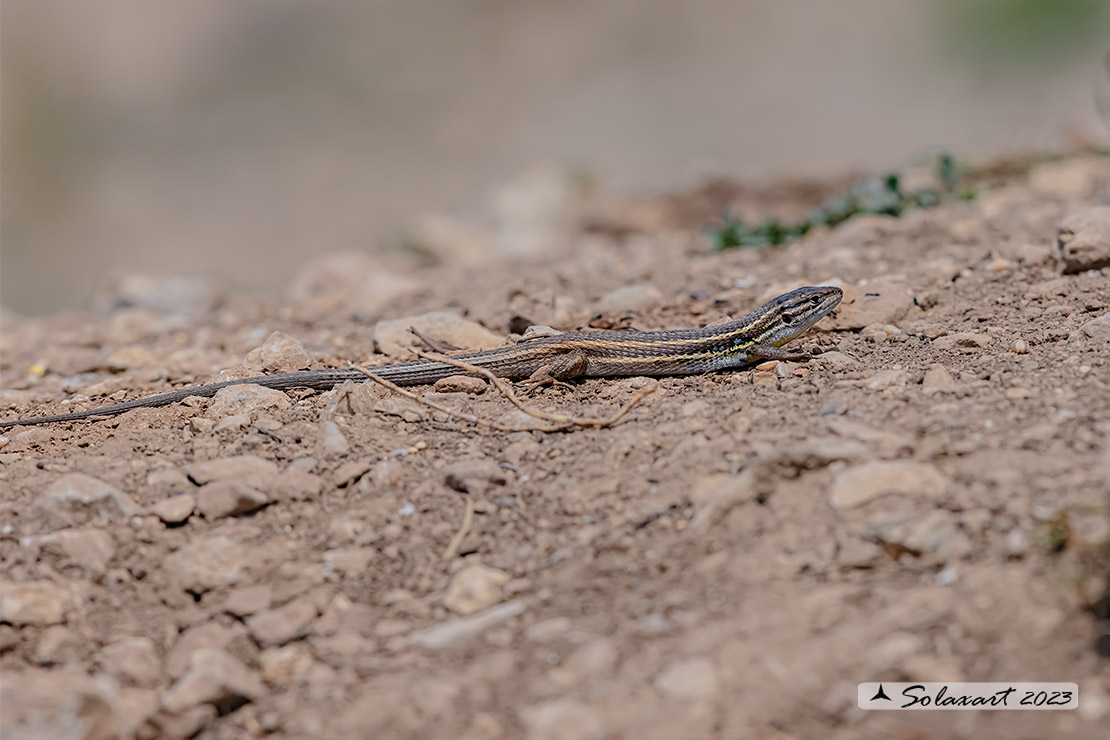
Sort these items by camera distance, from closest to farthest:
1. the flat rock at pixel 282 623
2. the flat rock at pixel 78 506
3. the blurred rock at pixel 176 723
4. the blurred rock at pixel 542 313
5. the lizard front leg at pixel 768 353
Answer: the blurred rock at pixel 176 723 < the flat rock at pixel 282 623 < the flat rock at pixel 78 506 < the lizard front leg at pixel 768 353 < the blurred rock at pixel 542 313

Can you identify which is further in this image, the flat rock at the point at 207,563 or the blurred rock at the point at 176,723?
the flat rock at the point at 207,563

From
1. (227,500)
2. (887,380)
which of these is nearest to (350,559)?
(227,500)

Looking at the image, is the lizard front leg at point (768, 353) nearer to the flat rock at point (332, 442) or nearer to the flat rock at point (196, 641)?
the flat rock at point (332, 442)

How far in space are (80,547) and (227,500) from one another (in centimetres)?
58

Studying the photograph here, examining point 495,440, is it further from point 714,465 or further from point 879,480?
point 879,480

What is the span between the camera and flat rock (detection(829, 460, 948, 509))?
360 cm

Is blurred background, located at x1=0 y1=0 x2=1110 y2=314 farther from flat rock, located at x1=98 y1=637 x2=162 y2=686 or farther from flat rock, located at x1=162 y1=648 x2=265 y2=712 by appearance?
flat rock, located at x1=162 y1=648 x2=265 y2=712

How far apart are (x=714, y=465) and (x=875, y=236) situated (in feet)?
13.0

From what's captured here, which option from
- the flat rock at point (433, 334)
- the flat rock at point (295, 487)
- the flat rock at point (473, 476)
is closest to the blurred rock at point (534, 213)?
the flat rock at point (433, 334)

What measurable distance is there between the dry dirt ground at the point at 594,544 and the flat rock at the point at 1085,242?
2cm

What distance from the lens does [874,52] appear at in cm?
2002

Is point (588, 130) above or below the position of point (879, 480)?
above

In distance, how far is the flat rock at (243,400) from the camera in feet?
16.6

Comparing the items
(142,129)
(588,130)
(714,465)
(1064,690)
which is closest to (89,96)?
(142,129)
